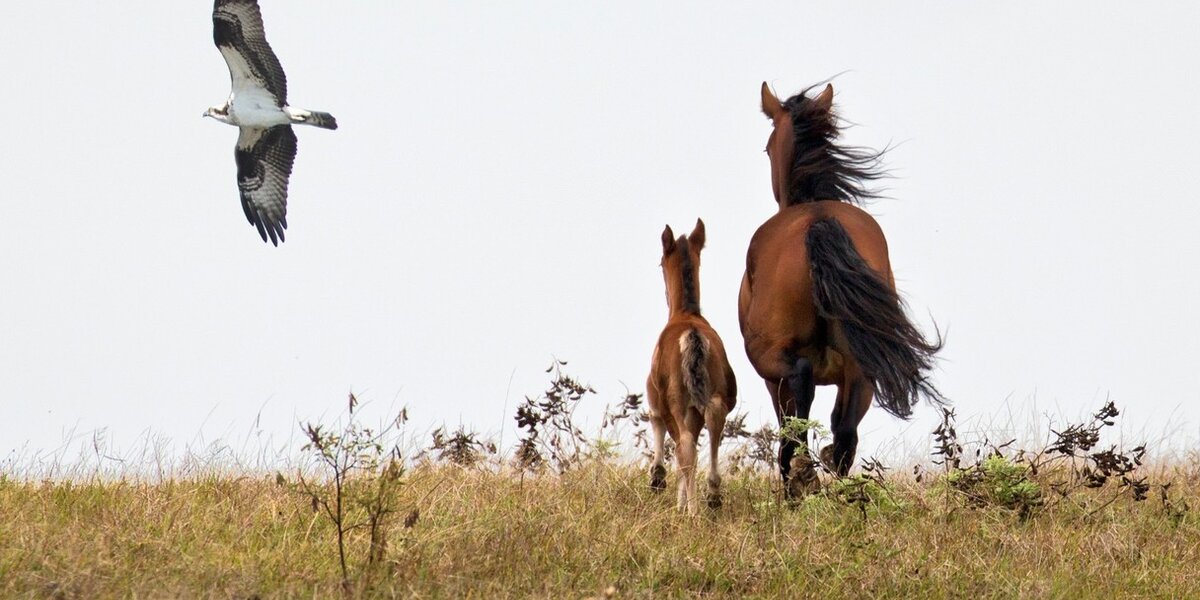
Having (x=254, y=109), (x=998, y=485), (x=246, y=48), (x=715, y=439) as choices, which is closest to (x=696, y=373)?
(x=715, y=439)

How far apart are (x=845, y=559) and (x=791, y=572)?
38 centimetres

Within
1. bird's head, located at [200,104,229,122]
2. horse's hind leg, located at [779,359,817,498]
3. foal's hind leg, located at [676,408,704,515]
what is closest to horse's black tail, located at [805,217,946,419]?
horse's hind leg, located at [779,359,817,498]

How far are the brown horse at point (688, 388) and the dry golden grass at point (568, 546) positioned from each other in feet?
0.79

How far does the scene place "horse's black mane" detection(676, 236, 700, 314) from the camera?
7883mm

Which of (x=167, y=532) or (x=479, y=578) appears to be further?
(x=167, y=532)

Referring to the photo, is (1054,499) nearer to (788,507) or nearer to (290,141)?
(788,507)

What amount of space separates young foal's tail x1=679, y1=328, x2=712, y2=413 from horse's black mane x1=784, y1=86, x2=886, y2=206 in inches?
81.7

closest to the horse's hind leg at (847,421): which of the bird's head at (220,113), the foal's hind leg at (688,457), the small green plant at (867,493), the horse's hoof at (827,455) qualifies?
the horse's hoof at (827,455)

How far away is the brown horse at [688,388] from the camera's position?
7.33 m

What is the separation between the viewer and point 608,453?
793cm

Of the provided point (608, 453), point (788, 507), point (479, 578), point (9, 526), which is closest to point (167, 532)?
point (9, 526)

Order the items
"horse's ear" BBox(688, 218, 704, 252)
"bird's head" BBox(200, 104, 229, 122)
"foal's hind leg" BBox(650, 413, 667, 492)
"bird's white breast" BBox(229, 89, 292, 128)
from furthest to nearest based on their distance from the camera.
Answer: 1. "bird's head" BBox(200, 104, 229, 122)
2. "bird's white breast" BBox(229, 89, 292, 128)
3. "horse's ear" BBox(688, 218, 704, 252)
4. "foal's hind leg" BBox(650, 413, 667, 492)

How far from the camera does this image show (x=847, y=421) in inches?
311

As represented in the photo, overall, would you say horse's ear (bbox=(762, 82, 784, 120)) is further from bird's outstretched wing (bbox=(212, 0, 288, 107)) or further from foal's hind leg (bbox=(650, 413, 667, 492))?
bird's outstretched wing (bbox=(212, 0, 288, 107))
